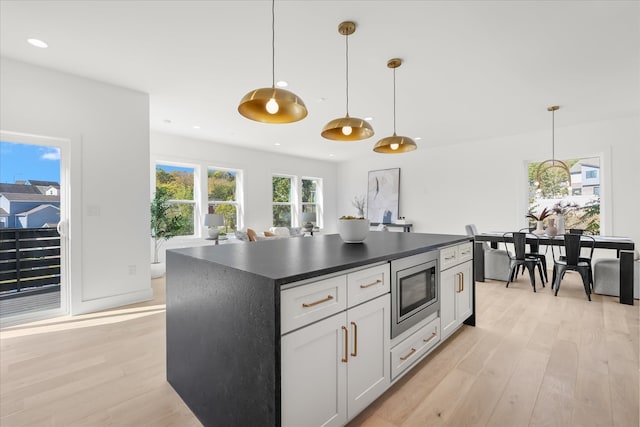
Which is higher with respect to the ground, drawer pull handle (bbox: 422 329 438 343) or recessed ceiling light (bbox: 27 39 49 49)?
recessed ceiling light (bbox: 27 39 49 49)

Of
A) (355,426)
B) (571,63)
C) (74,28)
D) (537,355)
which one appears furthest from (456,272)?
(74,28)

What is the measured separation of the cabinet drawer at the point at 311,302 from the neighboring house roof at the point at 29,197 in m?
3.66

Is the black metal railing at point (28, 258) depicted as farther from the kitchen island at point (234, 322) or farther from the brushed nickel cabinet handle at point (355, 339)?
the brushed nickel cabinet handle at point (355, 339)

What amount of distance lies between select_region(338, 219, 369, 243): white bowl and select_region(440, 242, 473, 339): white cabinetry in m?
0.66

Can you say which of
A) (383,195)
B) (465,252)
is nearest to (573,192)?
(383,195)

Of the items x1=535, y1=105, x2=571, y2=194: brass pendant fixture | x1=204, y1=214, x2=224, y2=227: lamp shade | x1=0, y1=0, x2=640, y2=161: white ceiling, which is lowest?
x1=204, y1=214, x2=224, y2=227: lamp shade

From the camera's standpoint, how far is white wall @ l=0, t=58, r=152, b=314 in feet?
10.2

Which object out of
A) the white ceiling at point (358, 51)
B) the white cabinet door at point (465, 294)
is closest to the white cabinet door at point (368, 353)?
the white cabinet door at point (465, 294)

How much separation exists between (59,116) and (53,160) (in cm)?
50

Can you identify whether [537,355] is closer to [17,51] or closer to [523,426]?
[523,426]

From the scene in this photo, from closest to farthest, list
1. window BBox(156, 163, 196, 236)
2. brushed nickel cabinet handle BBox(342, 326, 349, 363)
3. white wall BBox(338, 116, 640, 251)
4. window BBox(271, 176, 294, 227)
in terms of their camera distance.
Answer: brushed nickel cabinet handle BBox(342, 326, 349, 363), white wall BBox(338, 116, 640, 251), window BBox(156, 163, 196, 236), window BBox(271, 176, 294, 227)

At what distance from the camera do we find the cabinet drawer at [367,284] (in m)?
1.49

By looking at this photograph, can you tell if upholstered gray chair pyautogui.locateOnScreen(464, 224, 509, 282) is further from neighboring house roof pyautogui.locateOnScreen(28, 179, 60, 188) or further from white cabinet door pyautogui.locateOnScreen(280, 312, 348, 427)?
neighboring house roof pyautogui.locateOnScreen(28, 179, 60, 188)

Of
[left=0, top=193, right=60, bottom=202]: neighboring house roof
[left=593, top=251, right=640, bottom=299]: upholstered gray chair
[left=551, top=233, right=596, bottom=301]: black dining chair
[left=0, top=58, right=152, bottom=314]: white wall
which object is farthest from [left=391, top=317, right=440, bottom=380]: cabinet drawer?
[left=0, top=193, right=60, bottom=202]: neighboring house roof
